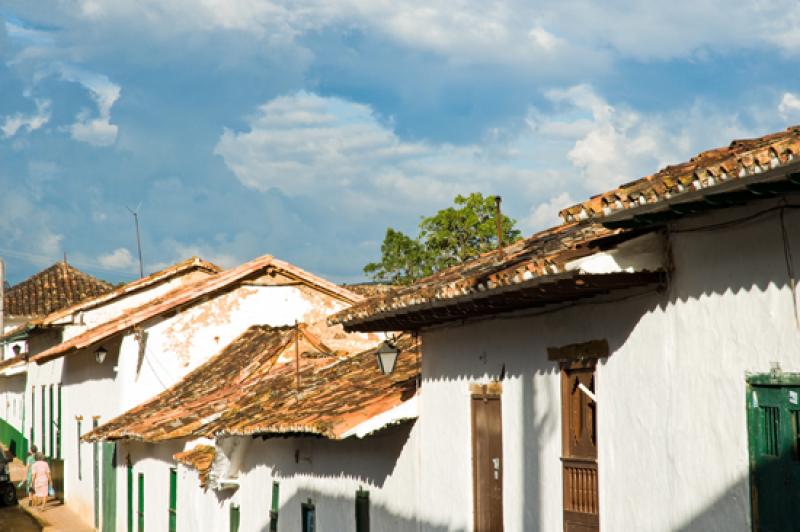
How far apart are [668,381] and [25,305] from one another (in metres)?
37.9

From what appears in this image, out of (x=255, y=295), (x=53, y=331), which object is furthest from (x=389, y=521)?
(x=53, y=331)

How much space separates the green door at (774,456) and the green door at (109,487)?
18.3 m

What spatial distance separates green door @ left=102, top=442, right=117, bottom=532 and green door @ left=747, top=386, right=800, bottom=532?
18.3 meters

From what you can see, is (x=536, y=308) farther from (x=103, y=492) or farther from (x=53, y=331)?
(x=53, y=331)

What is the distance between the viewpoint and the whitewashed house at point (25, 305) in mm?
38219

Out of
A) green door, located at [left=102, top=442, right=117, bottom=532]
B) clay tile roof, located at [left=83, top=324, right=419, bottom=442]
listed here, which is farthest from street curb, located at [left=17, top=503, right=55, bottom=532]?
clay tile roof, located at [left=83, top=324, right=419, bottom=442]

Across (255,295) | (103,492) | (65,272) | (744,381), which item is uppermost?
(65,272)

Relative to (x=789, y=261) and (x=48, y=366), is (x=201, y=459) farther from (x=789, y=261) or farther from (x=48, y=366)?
(x=48, y=366)

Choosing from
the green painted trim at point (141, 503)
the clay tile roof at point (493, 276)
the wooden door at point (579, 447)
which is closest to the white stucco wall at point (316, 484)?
the clay tile roof at point (493, 276)

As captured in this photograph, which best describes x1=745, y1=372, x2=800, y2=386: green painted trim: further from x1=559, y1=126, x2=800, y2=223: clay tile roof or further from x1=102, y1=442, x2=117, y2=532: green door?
x1=102, y1=442, x2=117, y2=532: green door

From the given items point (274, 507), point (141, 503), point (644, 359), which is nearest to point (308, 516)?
point (274, 507)

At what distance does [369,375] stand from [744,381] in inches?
314

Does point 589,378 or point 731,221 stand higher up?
point 731,221

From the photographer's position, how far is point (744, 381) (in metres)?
6.35
